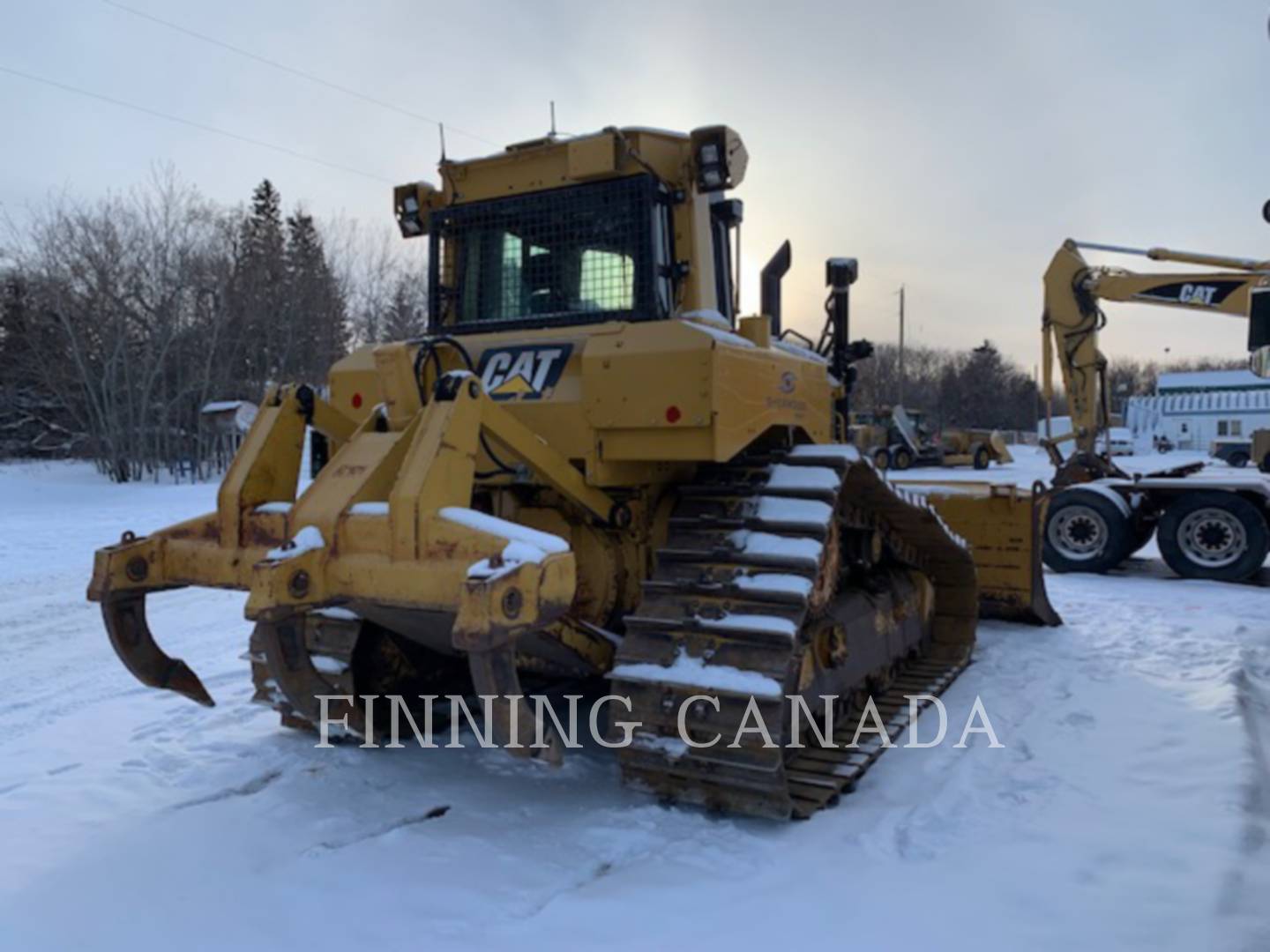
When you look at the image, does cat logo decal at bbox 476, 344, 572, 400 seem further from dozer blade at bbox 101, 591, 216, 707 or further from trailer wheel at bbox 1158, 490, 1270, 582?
trailer wheel at bbox 1158, 490, 1270, 582

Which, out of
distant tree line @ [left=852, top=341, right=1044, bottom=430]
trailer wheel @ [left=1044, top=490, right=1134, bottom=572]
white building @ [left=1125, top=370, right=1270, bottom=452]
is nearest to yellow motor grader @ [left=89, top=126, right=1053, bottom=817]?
trailer wheel @ [left=1044, top=490, right=1134, bottom=572]

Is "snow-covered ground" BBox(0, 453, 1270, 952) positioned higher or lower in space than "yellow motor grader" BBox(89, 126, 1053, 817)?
lower

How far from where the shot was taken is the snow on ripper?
359cm

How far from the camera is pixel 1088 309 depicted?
43.3ft

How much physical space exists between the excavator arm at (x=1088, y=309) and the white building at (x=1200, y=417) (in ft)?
137

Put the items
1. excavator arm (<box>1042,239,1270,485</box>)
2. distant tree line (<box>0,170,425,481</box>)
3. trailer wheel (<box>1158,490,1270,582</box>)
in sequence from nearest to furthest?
trailer wheel (<box>1158,490,1270,582</box>) → excavator arm (<box>1042,239,1270,485</box>) → distant tree line (<box>0,170,425,481</box>)

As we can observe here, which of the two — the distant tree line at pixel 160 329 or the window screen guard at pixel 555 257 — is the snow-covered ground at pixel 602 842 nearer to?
the window screen guard at pixel 555 257

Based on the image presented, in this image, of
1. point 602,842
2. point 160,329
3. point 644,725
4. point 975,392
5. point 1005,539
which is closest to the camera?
point 602,842

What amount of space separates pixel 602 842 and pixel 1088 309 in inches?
479

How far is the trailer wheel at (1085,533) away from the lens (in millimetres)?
10523

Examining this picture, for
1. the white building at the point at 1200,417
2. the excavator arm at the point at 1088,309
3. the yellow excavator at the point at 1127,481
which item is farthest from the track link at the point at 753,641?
the white building at the point at 1200,417

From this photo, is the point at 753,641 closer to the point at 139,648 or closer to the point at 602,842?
the point at 602,842

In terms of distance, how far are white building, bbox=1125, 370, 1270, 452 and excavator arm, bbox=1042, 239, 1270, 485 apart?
41777mm

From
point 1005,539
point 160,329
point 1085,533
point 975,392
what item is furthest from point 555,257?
point 975,392
